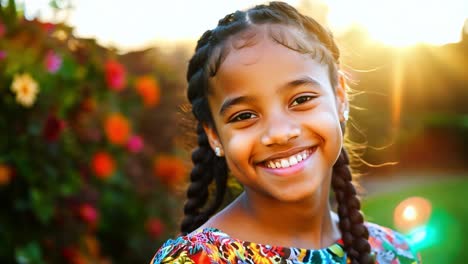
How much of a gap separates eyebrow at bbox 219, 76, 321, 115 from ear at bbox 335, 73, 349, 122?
0.21 meters

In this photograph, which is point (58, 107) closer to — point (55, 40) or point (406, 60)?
point (55, 40)

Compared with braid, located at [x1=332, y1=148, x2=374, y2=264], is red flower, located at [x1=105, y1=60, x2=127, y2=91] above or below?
above

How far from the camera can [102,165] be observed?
438 cm

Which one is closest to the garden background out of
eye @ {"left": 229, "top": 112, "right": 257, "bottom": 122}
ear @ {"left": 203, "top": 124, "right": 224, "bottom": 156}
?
ear @ {"left": 203, "top": 124, "right": 224, "bottom": 156}

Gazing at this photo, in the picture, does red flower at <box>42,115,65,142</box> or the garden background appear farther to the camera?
red flower at <box>42,115,65,142</box>

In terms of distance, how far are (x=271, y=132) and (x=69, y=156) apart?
6.94 ft

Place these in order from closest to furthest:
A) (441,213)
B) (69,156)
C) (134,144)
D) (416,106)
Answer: (69,156) → (134,144) → (441,213) → (416,106)

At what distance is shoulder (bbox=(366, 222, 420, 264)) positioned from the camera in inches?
110

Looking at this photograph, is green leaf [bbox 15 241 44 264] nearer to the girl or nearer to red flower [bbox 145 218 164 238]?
red flower [bbox 145 218 164 238]

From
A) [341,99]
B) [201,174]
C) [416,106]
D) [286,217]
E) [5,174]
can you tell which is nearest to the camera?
[286,217]

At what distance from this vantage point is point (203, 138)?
276 centimetres

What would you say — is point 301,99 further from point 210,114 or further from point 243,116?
point 210,114

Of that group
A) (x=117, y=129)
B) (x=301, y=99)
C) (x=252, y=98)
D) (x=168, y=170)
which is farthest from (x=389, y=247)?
(x=168, y=170)

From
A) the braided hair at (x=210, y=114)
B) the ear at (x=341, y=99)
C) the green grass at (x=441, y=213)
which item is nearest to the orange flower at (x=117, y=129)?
the braided hair at (x=210, y=114)
